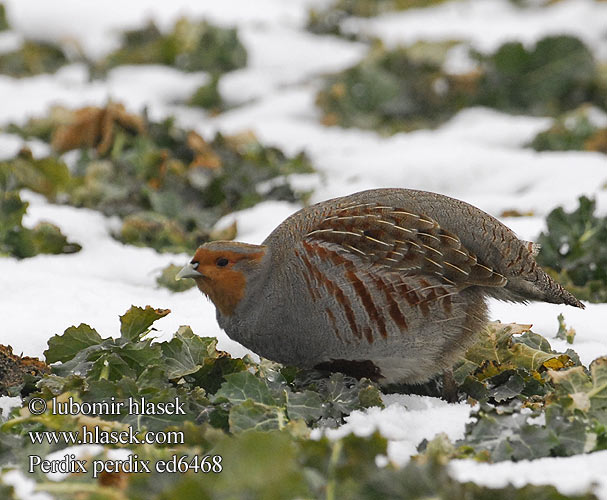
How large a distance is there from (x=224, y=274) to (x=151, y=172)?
7.94 feet

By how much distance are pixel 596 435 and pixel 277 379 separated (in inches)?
46.1

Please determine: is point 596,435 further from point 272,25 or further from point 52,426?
point 272,25

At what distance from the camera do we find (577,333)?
369 cm

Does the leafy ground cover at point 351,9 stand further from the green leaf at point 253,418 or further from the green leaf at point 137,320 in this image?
the green leaf at point 253,418

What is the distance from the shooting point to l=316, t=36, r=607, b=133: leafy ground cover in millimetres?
7305

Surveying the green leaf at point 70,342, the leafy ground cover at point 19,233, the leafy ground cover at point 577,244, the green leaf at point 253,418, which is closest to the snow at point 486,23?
the leafy ground cover at point 577,244

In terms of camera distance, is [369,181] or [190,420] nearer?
[190,420]

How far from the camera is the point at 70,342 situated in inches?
128

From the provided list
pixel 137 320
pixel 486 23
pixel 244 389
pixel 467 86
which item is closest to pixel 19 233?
pixel 137 320

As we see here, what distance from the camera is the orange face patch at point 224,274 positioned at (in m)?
3.40

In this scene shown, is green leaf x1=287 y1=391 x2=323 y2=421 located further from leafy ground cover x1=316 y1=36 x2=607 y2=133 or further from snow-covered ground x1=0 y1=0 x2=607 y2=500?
leafy ground cover x1=316 y1=36 x2=607 y2=133

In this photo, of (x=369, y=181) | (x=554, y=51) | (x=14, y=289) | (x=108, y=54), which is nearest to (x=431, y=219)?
(x=14, y=289)

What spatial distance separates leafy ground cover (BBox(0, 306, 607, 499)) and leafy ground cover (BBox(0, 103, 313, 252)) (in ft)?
5.55

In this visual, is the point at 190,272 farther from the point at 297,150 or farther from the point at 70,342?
the point at 297,150
